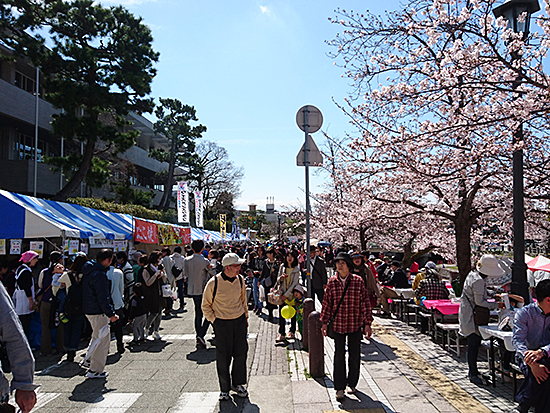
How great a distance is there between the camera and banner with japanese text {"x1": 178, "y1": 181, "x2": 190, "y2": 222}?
23094 mm

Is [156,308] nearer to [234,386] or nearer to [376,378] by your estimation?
[234,386]

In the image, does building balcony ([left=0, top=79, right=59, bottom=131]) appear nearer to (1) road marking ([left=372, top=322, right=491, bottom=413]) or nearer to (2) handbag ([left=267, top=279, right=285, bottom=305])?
(2) handbag ([left=267, top=279, right=285, bottom=305])

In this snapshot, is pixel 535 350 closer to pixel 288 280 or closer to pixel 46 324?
pixel 288 280

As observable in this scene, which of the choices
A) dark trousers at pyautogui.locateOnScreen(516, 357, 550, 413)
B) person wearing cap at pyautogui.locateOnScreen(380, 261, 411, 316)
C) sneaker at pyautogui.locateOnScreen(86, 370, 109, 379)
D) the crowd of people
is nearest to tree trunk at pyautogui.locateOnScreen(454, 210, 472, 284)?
the crowd of people

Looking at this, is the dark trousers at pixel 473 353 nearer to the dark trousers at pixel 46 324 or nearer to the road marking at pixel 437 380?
the road marking at pixel 437 380

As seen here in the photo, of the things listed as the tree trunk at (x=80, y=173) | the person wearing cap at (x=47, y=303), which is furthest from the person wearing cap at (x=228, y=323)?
the tree trunk at (x=80, y=173)

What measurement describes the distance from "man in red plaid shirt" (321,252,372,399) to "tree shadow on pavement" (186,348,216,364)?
2546 millimetres

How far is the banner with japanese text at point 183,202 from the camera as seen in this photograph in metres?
23.1

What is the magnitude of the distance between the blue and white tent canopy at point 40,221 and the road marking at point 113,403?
5345mm

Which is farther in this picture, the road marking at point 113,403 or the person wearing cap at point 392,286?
the person wearing cap at point 392,286

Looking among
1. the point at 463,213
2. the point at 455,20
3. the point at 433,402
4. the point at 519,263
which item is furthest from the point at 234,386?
the point at 463,213

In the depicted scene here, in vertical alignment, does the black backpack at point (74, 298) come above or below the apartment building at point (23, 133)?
below

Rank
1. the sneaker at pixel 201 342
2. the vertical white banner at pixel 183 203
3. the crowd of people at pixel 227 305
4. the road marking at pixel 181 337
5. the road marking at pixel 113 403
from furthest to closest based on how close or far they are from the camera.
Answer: the vertical white banner at pixel 183 203, the road marking at pixel 181 337, the sneaker at pixel 201 342, the road marking at pixel 113 403, the crowd of people at pixel 227 305

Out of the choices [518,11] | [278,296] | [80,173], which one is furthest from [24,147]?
[518,11]
